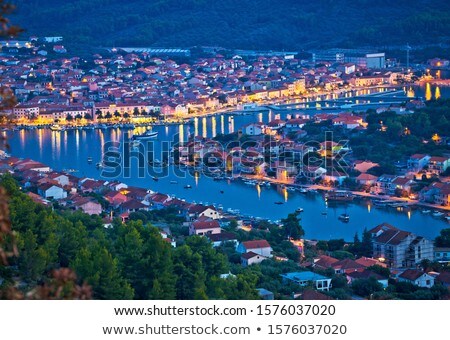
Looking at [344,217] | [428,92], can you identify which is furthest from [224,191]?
A: [428,92]

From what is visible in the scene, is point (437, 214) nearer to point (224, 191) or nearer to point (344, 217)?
point (344, 217)

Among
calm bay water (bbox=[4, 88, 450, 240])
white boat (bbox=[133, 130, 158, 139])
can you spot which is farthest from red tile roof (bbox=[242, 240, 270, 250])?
white boat (bbox=[133, 130, 158, 139])

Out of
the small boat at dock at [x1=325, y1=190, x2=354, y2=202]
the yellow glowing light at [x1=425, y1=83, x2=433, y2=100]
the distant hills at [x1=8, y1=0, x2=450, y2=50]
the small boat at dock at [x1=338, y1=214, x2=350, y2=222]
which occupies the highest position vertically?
the distant hills at [x1=8, y1=0, x2=450, y2=50]

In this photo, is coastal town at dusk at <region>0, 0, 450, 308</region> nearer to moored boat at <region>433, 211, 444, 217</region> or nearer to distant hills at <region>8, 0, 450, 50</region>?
moored boat at <region>433, 211, 444, 217</region>
